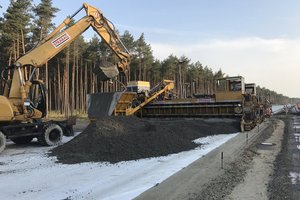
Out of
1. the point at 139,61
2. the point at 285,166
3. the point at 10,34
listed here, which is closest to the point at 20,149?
the point at 285,166

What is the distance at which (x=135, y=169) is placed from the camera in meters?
9.74

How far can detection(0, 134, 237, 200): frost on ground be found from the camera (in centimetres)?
748

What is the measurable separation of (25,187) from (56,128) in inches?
290

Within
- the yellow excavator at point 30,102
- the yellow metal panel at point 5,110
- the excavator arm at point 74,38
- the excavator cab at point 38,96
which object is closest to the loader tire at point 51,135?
the yellow excavator at point 30,102

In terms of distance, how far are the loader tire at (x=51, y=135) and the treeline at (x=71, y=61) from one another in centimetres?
242

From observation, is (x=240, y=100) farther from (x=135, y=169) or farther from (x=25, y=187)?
(x=25, y=187)

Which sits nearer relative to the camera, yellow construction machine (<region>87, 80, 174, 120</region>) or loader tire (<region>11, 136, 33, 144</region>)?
loader tire (<region>11, 136, 33, 144</region>)

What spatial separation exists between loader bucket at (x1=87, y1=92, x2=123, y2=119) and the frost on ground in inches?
327

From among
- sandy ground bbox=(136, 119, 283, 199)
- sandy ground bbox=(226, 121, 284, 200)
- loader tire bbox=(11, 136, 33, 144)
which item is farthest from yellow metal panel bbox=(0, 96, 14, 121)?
sandy ground bbox=(226, 121, 284, 200)

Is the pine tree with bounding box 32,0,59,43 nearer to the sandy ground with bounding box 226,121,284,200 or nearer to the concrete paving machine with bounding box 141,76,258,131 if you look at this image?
the concrete paving machine with bounding box 141,76,258,131

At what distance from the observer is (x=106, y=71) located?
61.0 ft

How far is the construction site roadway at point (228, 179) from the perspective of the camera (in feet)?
24.5

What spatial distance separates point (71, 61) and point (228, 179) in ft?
152

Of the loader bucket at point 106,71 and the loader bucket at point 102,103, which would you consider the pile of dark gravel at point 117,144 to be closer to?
the loader bucket at point 106,71
